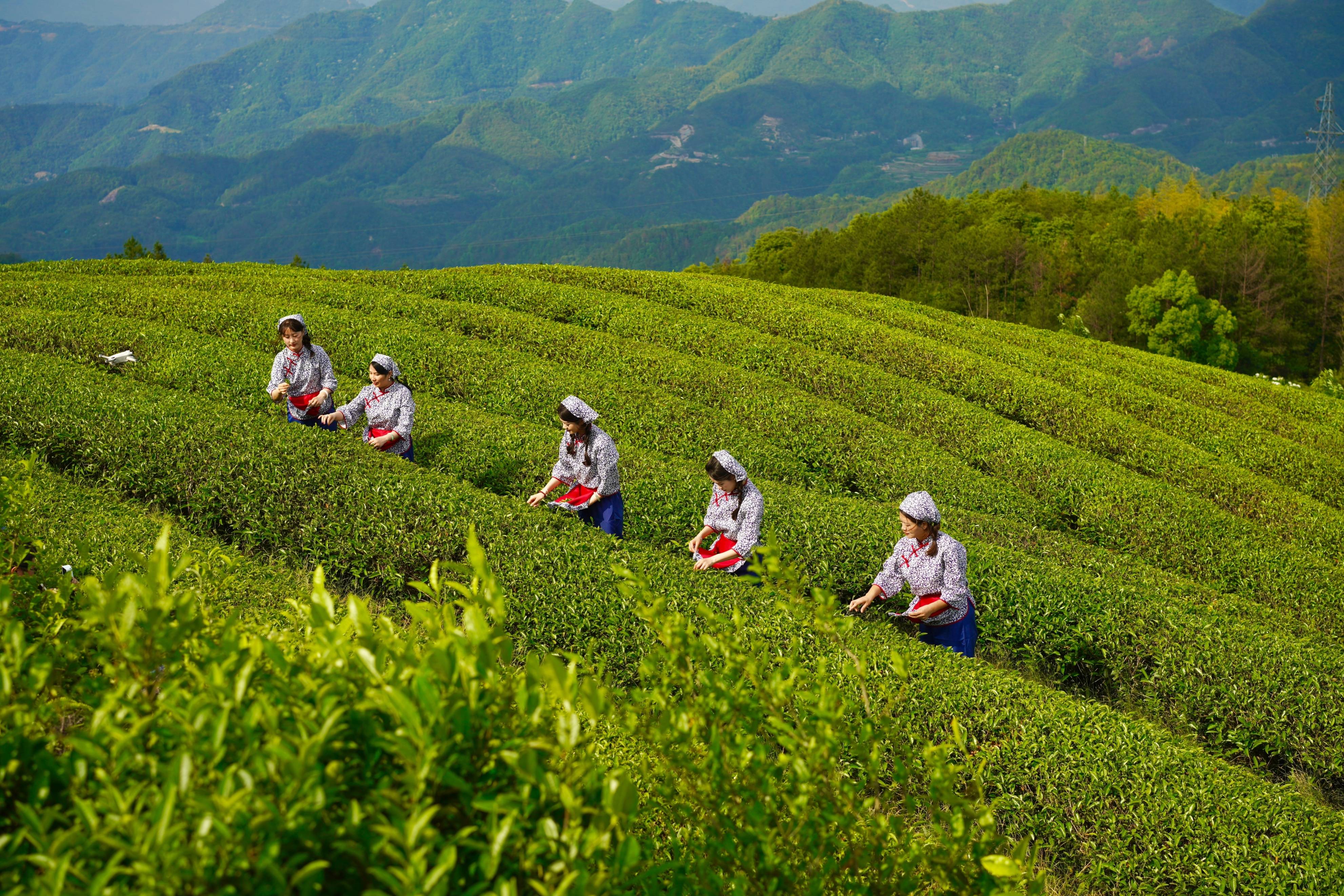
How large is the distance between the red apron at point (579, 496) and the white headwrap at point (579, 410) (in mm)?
1057

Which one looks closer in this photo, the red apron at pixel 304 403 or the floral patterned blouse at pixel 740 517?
the floral patterned blouse at pixel 740 517

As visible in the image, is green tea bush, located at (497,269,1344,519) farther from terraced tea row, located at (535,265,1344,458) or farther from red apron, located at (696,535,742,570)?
red apron, located at (696,535,742,570)

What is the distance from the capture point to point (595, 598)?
785cm

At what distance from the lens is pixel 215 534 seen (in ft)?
32.8

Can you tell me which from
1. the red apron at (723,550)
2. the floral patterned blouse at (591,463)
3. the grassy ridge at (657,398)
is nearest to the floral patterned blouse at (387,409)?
the floral patterned blouse at (591,463)

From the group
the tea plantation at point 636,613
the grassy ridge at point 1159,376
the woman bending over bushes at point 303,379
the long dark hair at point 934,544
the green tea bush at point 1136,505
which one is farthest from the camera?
the grassy ridge at point 1159,376

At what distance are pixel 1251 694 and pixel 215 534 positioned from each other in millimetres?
11772

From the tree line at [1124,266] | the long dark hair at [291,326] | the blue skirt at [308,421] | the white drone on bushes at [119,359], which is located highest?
the tree line at [1124,266]

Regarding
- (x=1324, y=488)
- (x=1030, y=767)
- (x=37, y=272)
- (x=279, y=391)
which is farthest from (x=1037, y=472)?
(x=37, y=272)

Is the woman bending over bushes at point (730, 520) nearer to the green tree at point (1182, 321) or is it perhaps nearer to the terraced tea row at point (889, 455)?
the terraced tea row at point (889, 455)

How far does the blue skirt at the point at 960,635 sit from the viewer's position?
789 cm

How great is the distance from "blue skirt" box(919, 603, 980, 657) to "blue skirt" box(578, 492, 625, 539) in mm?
3656

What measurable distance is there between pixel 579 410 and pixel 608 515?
1566 millimetres

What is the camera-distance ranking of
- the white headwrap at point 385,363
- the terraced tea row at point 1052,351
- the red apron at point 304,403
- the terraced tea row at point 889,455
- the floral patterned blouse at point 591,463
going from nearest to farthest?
1. the floral patterned blouse at point 591,463
2. the white headwrap at point 385,363
3. the red apron at point 304,403
4. the terraced tea row at point 889,455
5. the terraced tea row at point 1052,351
